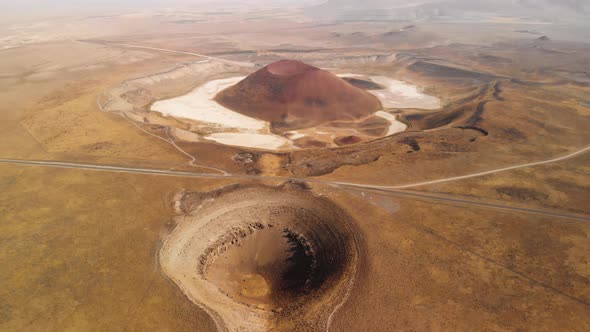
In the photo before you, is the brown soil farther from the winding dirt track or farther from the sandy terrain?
the sandy terrain

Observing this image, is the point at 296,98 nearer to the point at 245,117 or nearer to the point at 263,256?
the point at 245,117

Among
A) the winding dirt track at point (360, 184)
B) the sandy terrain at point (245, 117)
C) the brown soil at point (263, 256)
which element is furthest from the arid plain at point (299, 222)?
the sandy terrain at point (245, 117)

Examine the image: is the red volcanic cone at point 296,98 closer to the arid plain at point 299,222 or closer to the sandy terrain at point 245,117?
the sandy terrain at point 245,117

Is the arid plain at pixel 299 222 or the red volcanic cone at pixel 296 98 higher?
the red volcanic cone at pixel 296 98

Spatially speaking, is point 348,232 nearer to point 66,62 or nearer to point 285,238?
point 285,238

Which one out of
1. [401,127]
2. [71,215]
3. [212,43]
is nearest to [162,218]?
[71,215]

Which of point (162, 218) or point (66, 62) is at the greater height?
point (66, 62)
